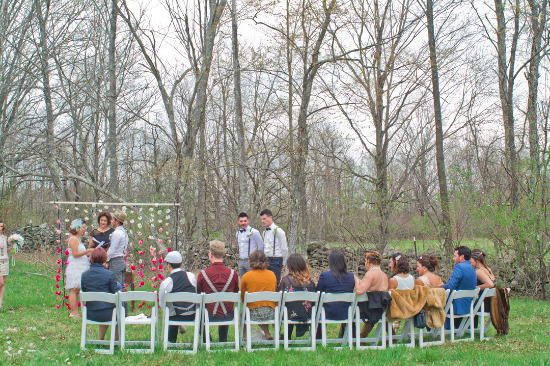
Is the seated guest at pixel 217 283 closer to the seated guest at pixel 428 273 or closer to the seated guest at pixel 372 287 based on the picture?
the seated guest at pixel 372 287

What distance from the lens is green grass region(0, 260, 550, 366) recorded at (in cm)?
423

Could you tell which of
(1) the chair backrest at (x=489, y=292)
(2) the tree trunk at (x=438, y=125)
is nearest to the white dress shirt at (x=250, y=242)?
(1) the chair backrest at (x=489, y=292)

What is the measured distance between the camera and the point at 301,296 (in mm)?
4797

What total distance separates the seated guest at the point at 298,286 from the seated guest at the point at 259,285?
0.18 meters

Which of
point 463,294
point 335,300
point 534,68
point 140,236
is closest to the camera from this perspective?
point 335,300

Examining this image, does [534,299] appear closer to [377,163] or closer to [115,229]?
[377,163]

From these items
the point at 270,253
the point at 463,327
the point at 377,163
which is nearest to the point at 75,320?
the point at 270,253

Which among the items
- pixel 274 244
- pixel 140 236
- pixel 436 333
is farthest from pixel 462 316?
pixel 140 236

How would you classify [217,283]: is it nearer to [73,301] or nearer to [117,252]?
[117,252]

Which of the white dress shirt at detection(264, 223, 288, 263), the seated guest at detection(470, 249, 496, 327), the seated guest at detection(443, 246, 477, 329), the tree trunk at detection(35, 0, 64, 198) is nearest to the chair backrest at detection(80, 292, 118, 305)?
the white dress shirt at detection(264, 223, 288, 263)

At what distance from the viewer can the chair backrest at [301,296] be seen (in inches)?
188

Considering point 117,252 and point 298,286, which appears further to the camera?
point 117,252

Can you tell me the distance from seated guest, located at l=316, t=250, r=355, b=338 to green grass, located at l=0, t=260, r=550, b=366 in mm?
453

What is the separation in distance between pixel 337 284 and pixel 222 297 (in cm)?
130
